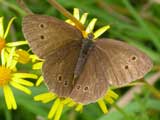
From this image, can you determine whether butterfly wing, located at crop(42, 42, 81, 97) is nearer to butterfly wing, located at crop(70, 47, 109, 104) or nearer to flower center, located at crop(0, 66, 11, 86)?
butterfly wing, located at crop(70, 47, 109, 104)

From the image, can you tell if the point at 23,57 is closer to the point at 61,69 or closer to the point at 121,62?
the point at 61,69

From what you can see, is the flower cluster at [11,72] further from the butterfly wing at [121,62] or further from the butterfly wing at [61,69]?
the butterfly wing at [121,62]

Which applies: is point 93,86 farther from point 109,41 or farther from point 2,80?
point 2,80

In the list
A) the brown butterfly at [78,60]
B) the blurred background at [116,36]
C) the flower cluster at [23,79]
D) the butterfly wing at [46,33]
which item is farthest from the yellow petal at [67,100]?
the blurred background at [116,36]

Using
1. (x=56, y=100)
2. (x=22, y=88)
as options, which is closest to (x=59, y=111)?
(x=56, y=100)

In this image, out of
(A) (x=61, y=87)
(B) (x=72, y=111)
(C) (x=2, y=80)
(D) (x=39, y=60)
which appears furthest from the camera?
(B) (x=72, y=111)

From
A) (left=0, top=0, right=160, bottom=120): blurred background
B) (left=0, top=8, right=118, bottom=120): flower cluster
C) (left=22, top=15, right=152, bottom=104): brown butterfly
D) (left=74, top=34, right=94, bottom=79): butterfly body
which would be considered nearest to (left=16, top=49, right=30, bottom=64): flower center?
(left=0, top=8, right=118, bottom=120): flower cluster

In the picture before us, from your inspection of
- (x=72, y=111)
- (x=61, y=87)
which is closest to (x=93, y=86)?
(x=61, y=87)
